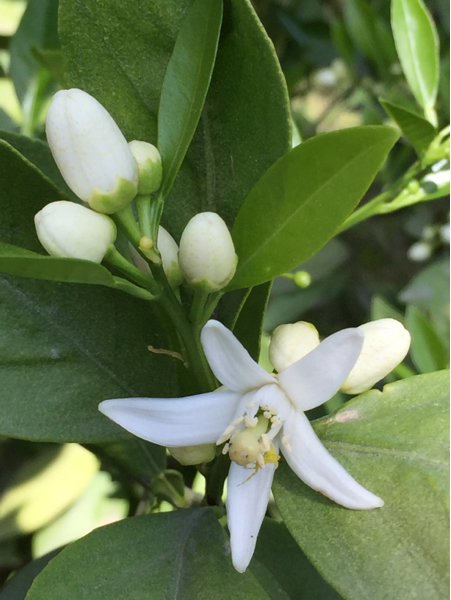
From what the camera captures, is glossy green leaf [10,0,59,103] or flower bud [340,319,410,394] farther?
glossy green leaf [10,0,59,103]

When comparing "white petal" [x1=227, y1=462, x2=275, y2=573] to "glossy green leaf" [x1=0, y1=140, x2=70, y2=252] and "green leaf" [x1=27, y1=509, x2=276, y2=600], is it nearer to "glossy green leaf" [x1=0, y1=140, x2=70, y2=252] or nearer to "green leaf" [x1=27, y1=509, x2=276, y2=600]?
"green leaf" [x1=27, y1=509, x2=276, y2=600]

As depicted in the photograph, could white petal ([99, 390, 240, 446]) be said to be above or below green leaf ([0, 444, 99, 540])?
above

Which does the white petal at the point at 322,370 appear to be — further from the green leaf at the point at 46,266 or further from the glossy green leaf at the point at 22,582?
the glossy green leaf at the point at 22,582

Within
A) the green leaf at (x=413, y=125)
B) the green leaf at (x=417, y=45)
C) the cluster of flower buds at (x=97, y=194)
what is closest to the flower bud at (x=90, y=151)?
the cluster of flower buds at (x=97, y=194)

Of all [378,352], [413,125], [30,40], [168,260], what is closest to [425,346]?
[413,125]

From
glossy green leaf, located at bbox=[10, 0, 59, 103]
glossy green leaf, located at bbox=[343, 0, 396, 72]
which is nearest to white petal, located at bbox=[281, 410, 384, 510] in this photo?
glossy green leaf, located at bbox=[10, 0, 59, 103]

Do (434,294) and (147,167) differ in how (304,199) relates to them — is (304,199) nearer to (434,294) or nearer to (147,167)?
(147,167)

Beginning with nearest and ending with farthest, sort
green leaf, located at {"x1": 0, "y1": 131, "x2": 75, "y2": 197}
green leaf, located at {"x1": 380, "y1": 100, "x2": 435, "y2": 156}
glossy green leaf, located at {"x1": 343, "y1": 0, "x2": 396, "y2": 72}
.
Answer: green leaf, located at {"x1": 0, "y1": 131, "x2": 75, "y2": 197}
green leaf, located at {"x1": 380, "y1": 100, "x2": 435, "y2": 156}
glossy green leaf, located at {"x1": 343, "y1": 0, "x2": 396, "y2": 72}
